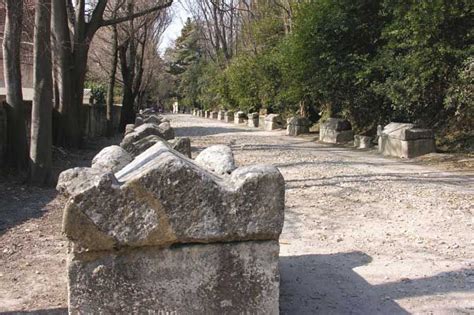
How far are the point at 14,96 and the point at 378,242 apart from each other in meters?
7.91

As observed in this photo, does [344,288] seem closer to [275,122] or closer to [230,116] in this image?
[275,122]

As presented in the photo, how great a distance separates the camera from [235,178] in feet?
10.8

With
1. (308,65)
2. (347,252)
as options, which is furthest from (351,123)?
(347,252)

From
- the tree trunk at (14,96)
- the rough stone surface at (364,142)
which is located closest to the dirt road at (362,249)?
the tree trunk at (14,96)

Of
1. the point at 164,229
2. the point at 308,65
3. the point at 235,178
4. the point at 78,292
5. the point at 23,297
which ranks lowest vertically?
the point at 23,297

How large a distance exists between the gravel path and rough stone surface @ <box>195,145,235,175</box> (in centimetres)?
112

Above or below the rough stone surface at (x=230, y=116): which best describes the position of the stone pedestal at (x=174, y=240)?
above

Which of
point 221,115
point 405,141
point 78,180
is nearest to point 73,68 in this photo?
point 405,141

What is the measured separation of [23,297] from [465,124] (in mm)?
13057

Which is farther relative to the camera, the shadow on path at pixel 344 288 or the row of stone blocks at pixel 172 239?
the shadow on path at pixel 344 288

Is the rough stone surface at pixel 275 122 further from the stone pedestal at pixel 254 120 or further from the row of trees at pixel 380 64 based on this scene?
the stone pedestal at pixel 254 120

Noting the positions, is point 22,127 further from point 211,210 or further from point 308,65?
point 308,65

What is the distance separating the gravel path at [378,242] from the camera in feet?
14.0

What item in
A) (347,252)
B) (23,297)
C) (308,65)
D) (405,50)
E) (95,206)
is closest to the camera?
(95,206)
